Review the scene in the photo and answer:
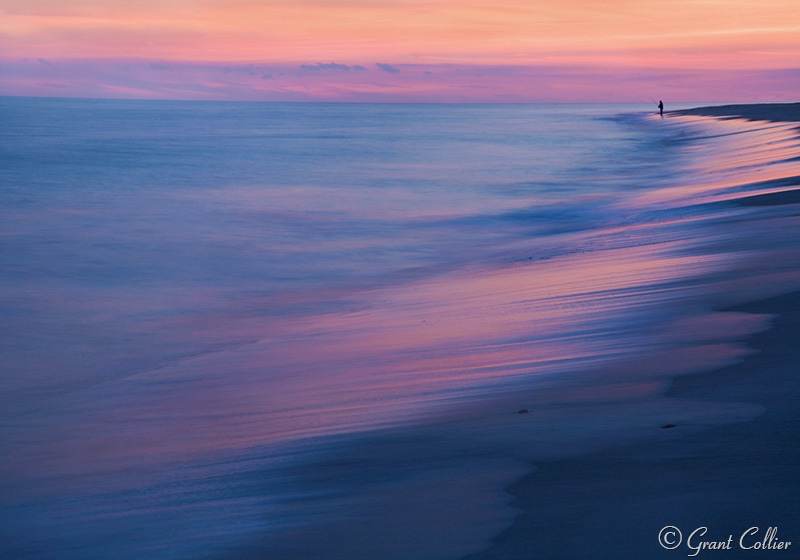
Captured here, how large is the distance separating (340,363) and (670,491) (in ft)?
11.2

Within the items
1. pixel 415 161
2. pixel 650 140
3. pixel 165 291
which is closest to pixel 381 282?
pixel 165 291

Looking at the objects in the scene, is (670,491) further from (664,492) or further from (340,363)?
(340,363)

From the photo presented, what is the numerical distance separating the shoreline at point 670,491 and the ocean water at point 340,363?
13 cm

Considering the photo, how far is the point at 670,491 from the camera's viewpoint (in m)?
3.21

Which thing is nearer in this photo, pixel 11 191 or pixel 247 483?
pixel 247 483

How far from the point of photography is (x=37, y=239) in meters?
15.6

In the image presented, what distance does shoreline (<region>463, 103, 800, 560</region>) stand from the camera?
289cm

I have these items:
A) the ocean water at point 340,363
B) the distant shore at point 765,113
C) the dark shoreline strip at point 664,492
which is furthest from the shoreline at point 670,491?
the distant shore at point 765,113

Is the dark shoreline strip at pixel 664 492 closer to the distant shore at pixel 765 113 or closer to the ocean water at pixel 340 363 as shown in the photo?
the ocean water at pixel 340 363

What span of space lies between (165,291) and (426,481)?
7812 mm

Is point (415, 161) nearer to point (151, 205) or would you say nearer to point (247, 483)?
point (151, 205)

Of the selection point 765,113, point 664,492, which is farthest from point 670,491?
point 765,113

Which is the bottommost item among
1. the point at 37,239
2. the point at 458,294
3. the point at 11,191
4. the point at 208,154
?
the point at 458,294

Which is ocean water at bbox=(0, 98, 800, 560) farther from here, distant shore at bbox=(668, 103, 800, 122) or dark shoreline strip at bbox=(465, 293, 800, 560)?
distant shore at bbox=(668, 103, 800, 122)
